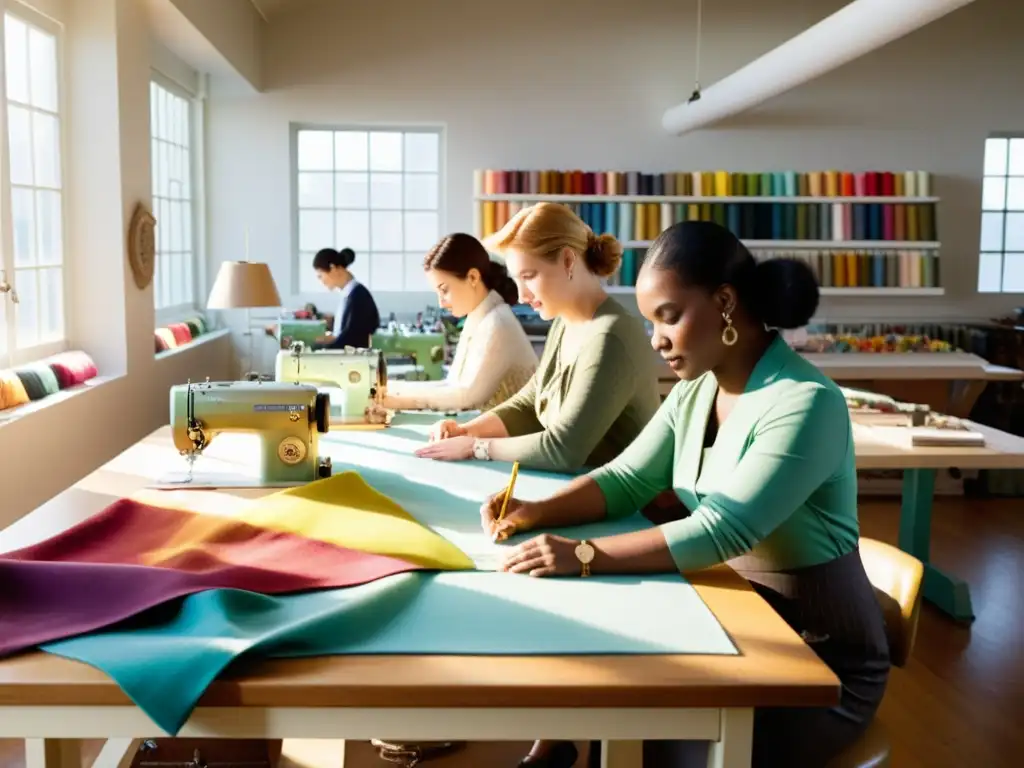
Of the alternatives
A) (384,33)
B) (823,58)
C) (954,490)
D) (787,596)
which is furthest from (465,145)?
(787,596)

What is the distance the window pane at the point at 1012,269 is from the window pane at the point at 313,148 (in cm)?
499

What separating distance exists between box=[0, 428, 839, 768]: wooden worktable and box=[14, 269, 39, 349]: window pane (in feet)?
11.0

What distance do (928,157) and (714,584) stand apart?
701 cm

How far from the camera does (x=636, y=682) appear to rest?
1.33 meters

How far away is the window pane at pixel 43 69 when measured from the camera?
4.55m

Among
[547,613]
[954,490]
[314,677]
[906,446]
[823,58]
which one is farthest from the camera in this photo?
[954,490]

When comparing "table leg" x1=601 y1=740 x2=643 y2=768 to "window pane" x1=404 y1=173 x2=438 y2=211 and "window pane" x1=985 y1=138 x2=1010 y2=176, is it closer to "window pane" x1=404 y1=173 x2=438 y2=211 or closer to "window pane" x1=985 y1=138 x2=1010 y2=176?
"window pane" x1=404 y1=173 x2=438 y2=211

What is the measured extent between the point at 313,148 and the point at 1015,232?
16.9 feet

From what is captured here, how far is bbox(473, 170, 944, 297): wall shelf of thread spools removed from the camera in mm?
7562

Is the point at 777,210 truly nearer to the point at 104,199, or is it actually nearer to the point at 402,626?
the point at 104,199

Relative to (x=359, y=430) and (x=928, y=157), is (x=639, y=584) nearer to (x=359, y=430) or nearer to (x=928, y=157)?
(x=359, y=430)

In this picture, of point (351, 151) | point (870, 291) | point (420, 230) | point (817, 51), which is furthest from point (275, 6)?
point (870, 291)

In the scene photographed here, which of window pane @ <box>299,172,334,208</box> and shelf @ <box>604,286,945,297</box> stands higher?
window pane @ <box>299,172,334,208</box>

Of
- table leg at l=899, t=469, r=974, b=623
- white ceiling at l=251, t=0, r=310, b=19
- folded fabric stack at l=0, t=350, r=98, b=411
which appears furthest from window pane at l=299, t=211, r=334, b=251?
table leg at l=899, t=469, r=974, b=623
